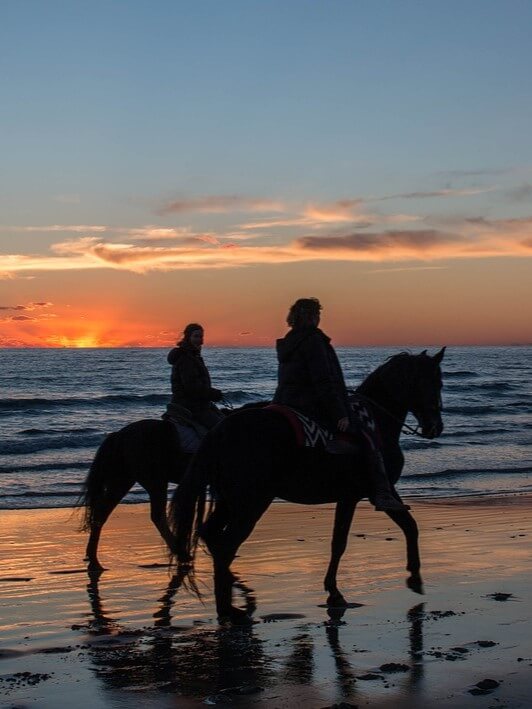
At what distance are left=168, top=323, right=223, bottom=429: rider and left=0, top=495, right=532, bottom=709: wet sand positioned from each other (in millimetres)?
1507

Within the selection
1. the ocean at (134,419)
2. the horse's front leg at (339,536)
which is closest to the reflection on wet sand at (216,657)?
the horse's front leg at (339,536)

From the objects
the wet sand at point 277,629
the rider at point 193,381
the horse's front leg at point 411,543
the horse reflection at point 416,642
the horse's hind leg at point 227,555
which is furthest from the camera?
the rider at point 193,381

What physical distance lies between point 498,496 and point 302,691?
1169 centimetres

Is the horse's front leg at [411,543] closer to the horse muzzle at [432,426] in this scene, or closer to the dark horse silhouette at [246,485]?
the dark horse silhouette at [246,485]

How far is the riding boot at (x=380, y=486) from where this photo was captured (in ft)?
25.0

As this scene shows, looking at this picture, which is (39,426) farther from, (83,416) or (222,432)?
(222,432)

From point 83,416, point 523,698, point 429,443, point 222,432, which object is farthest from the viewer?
point 83,416

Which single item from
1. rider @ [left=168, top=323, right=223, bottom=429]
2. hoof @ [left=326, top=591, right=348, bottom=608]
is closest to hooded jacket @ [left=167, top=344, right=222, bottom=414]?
rider @ [left=168, top=323, right=223, bottom=429]

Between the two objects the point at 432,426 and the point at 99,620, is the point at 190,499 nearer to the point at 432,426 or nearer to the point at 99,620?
the point at 99,620

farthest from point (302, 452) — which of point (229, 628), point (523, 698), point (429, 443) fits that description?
point (429, 443)

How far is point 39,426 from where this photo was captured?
30.8 metres

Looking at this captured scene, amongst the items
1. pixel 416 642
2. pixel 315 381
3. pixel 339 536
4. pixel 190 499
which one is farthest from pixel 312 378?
Answer: pixel 416 642

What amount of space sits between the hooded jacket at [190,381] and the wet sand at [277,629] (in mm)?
1604

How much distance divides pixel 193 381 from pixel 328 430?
9.16 ft
